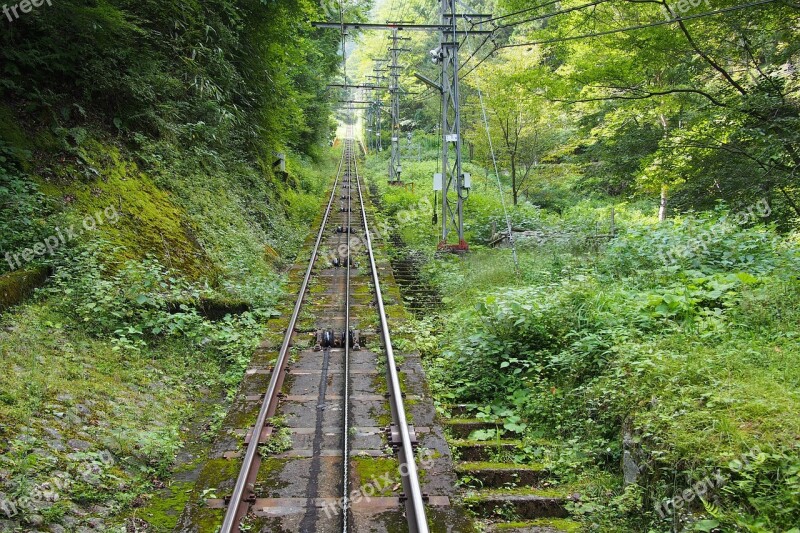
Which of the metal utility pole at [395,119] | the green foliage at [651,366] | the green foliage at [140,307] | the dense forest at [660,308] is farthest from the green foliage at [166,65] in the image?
the metal utility pole at [395,119]

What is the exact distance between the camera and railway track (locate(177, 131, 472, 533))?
13.8ft

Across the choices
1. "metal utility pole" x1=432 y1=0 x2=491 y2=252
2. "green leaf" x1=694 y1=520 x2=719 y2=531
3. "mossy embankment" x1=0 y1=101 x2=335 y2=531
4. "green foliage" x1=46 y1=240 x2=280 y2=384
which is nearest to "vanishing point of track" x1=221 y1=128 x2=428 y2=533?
"mossy embankment" x1=0 y1=101 x2=335 y2=531

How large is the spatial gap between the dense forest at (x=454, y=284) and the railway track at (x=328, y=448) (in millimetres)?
380

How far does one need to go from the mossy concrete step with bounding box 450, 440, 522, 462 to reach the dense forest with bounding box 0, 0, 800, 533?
0.15 meters

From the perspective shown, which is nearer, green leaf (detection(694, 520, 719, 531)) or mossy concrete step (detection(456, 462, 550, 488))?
green leaf (detection(694, 520, 719, 531))

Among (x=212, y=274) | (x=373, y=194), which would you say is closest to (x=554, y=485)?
(x=212, y=274)

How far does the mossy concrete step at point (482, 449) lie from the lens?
5.21 m

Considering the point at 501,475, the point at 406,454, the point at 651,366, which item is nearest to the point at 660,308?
the point at 651,366

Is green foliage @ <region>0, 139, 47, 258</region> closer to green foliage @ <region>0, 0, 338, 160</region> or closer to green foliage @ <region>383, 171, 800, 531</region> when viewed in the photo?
green foliage @ <region>0, 0, 338, 160</region>

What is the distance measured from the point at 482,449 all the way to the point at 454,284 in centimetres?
568

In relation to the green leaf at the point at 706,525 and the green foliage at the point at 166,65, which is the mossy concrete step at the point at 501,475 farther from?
the green foliage at the point at 166,65

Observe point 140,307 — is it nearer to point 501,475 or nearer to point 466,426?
point 466,426

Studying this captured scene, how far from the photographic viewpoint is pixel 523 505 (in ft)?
14.2

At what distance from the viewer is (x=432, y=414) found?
581 centimetres
